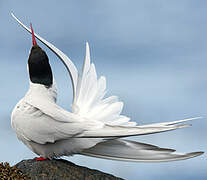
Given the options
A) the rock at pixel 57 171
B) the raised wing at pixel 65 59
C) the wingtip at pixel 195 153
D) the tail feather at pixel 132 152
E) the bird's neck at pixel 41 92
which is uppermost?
the raised wing at pixel 65 59

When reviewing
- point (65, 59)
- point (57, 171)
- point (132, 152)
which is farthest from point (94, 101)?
point (57, 171)

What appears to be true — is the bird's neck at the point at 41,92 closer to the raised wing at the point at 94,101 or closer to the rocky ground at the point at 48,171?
the raised wing at the point at 94,101

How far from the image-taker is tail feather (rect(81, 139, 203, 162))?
5.68 meters

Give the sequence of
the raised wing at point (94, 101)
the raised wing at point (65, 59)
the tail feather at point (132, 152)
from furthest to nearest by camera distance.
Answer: the raised wing at point (65, 59) < the raised wing at point (94, 101) < the tail feather at point (132, 152)


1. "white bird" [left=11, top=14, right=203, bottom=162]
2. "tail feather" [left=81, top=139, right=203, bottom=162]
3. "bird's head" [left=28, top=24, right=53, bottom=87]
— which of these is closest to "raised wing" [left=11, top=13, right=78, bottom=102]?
"white bird" [left=11, top=14, right=203, bottom=162]

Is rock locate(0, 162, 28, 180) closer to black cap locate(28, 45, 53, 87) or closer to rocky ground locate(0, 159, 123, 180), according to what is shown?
rocky ground locate(0, 159, 123, 180)

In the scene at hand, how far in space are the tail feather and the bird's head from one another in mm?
1168

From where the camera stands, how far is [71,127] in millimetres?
5484

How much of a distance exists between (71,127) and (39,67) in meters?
0.96

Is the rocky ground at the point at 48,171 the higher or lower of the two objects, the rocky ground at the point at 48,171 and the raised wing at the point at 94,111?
the lower

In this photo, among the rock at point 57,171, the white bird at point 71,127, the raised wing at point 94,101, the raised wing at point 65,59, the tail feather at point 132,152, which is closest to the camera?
the white bird at point 71,127

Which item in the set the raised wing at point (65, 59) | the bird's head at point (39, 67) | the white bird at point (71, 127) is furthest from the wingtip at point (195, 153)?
the bird's head at point (39, 67)

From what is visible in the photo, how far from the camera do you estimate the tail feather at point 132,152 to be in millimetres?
5685

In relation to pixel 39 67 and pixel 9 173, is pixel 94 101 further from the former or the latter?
pixel 9 173
